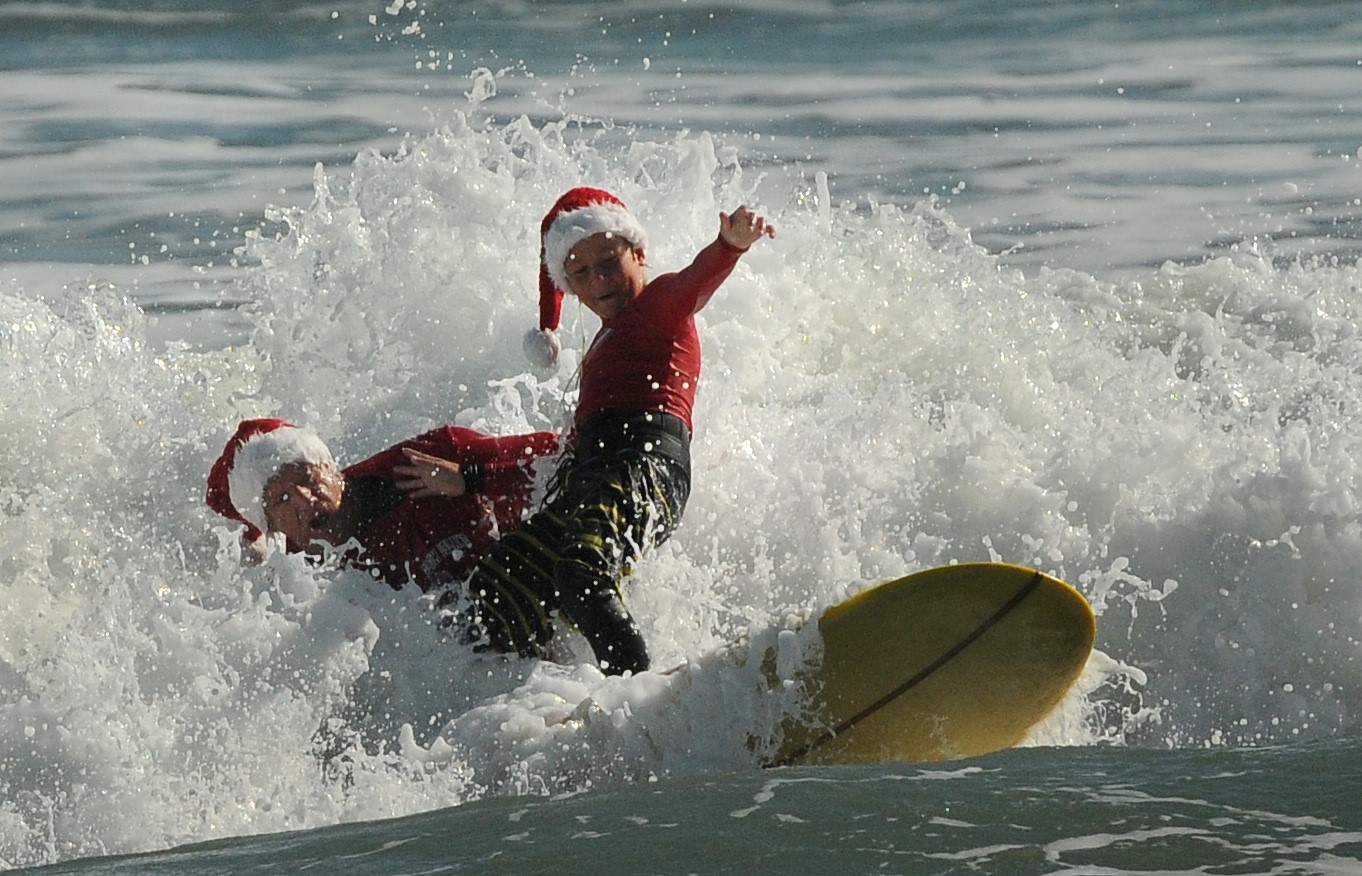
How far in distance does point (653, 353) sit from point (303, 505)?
3.79 ft

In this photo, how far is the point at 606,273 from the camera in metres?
5.42

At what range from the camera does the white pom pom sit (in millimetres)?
5703

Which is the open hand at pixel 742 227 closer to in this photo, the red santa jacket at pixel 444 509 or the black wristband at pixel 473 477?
the red santa jacket at pixel 444 509

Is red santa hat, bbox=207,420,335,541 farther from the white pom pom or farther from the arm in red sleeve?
the arm in red sleeve

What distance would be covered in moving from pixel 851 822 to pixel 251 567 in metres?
2.42

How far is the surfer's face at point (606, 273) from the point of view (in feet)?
17.8

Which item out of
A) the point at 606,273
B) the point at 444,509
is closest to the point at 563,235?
the point at 606,273

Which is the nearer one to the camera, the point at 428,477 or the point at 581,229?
the point at 428,477

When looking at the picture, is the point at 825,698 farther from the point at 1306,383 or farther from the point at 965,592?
the point at 1306,383

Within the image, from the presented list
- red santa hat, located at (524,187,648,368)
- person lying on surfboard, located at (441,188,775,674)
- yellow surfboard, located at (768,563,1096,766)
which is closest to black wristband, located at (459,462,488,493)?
person lying on surfboard, located at (441,188,775,674)

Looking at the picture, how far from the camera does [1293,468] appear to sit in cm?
552

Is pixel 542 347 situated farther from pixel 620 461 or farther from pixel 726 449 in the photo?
pixel 726 449

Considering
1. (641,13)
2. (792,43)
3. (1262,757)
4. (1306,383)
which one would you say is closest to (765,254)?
(1306,383)

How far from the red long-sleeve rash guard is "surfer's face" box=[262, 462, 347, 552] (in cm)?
81
